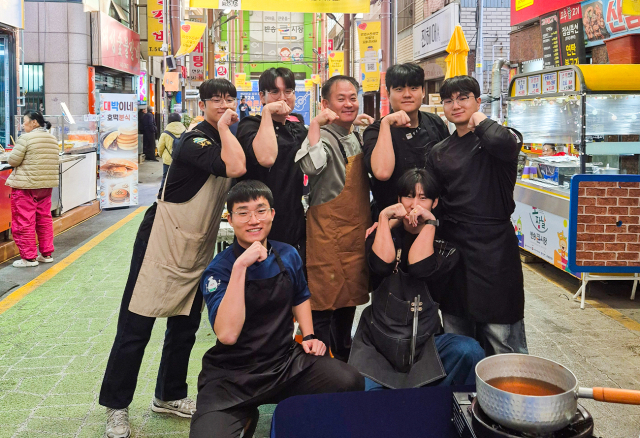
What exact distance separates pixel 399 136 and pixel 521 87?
559cm

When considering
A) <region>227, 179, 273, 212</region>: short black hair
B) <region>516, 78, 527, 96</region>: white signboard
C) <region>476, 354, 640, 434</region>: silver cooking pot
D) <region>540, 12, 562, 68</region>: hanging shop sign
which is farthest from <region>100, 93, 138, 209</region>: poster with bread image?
<region>476, 354, 640, 434</region>: silver cooking pot

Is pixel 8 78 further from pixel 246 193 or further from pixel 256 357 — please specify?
pixel 256 357

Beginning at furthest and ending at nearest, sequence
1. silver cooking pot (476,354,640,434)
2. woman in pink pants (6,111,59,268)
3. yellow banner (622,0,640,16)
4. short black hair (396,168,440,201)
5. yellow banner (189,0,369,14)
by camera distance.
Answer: yellow banner (189,0,369,14) < woman in pink pants (6,111,59,268) < yellow banner (622,0,640,16) < short black hair (396,168,440,201) < silver cooking pot (476,354,640,434)

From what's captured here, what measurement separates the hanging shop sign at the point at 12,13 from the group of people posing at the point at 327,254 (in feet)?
32.5

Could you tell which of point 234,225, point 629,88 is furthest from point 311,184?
point 629,88

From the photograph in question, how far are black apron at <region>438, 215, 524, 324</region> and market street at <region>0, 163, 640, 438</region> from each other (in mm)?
1167

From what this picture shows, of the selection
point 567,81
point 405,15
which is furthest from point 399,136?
point 405,15

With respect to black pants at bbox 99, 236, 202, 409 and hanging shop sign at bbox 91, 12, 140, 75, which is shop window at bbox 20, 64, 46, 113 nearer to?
hanging shop sign at bbox 91, 12, 140, 75

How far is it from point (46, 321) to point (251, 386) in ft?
12.2

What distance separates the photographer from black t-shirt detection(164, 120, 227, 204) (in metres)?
3.15

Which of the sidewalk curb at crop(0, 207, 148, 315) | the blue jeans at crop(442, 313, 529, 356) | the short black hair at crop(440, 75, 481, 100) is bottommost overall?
the sidewalk curb at crop(0, 207, 148, 315)

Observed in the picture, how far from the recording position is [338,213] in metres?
3.37

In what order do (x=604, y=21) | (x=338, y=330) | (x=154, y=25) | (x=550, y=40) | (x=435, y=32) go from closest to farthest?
(x=338, y=330) < (x=604, y=21) < (x=550, y=40) < (x=435, y=32) < (x=154, y=25)

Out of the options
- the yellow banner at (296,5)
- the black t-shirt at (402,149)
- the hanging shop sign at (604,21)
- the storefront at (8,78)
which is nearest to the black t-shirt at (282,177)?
the black t-shirt at (402,149)
